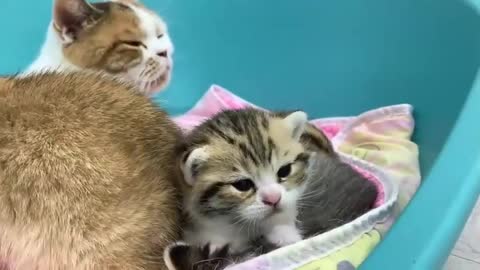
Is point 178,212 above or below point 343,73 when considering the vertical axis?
below

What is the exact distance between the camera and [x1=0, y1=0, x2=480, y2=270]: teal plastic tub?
3.95 ft

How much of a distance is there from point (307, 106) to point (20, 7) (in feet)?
2.31

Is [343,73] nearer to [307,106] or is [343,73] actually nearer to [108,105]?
[307,106]

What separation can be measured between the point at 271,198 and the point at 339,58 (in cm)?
70

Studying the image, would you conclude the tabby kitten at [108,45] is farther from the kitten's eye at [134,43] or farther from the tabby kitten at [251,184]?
the tabby kitten at [251,184]

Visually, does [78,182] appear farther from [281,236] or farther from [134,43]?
[134,43]

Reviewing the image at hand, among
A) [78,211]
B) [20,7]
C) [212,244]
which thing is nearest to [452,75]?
[212,244]

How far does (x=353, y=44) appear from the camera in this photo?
158cm

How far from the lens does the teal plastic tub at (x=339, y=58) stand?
3.95ft

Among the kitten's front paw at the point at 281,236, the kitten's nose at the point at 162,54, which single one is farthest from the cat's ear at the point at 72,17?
the kitten's front paw at the point at 281,236

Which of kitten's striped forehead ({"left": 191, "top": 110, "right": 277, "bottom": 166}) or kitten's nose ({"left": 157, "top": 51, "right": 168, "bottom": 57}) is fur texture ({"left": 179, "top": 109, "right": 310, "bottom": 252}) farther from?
kitten's nose ({"left": 157, "top": 51, "right": 168, "bottom": 57})

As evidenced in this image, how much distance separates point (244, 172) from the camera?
39.3 inches

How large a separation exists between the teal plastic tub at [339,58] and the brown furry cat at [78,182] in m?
0.34

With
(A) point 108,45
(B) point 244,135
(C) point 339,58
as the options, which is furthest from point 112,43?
(C) point 339,58
